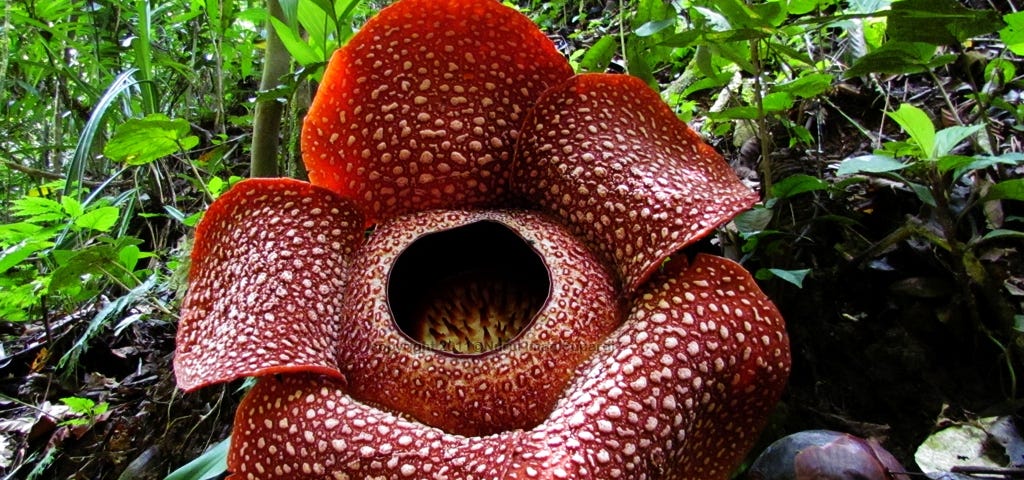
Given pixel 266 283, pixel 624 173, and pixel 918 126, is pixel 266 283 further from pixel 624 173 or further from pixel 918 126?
pixel 918 126

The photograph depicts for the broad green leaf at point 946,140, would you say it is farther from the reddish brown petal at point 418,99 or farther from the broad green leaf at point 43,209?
the broad green leaf at point 43,209

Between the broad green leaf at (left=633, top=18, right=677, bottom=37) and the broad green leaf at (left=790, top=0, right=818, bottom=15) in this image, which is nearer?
the broad green leaf at (left=633, top=18, right=677, bottom=37)

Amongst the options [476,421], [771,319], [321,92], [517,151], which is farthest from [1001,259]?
[321,92]

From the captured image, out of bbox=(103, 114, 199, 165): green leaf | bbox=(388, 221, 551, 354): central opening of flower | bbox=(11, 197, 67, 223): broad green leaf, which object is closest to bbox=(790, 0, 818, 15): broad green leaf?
bbox=(388, 221, 551, 354): central opening of flower

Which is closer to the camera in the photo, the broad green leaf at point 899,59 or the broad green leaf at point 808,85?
the broad green leaf at point 899,59

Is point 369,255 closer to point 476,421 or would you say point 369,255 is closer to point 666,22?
point 476,421

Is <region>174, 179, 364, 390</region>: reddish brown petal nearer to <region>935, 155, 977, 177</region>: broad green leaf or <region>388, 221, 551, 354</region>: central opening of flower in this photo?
<region>388, 221, 551, 354</region>: central opening of flower

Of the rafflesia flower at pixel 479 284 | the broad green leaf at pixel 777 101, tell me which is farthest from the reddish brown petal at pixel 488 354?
the broad green leaf at pixel 777 101

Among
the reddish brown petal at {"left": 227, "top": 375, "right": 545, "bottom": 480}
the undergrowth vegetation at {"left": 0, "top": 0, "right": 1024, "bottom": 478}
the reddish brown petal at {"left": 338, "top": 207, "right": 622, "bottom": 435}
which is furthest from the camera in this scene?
the undergrowth vegetation at {"left": 0, "top": 0, "right": 1024, "bottom": 478}
